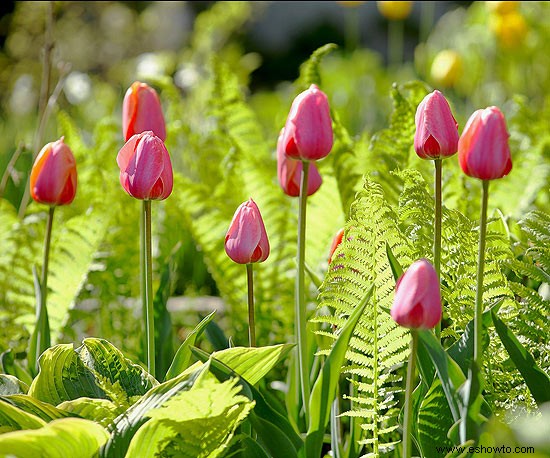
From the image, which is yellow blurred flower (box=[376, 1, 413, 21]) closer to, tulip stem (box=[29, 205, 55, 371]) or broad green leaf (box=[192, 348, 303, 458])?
tulip stem (box=[29, 205, 55, 371])

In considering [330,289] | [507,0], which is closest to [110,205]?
[330,289]

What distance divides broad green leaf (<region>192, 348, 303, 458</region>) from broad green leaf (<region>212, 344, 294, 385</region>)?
18 mm

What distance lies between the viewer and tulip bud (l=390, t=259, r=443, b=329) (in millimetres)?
648

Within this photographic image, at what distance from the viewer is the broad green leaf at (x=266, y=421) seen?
2.45 feet

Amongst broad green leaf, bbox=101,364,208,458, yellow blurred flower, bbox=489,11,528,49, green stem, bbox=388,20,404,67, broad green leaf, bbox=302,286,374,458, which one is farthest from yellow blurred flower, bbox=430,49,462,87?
broad green leaf, bbox=101,364,208,458

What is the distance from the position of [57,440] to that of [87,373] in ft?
0.63

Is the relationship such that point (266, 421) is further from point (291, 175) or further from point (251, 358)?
point (291, 175)

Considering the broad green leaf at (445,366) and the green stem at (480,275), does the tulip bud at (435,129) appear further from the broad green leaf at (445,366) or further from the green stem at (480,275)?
the broad green leaf at (445,366)

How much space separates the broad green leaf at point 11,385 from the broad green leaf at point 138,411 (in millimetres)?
175

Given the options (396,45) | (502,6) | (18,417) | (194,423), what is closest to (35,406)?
(18,417)

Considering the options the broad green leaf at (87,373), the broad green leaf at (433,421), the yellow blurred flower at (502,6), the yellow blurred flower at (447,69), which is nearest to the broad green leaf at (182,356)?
the broad green leaf at (87,373)

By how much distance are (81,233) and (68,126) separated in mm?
416

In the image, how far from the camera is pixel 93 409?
2.50ft

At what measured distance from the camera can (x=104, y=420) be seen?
0.76m
